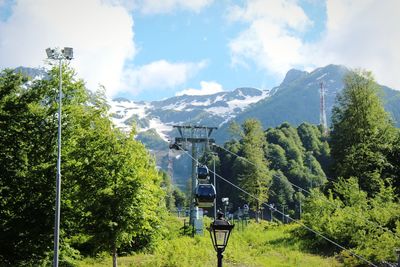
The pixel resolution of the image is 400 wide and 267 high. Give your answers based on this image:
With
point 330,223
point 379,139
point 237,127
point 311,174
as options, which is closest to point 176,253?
point 330,223

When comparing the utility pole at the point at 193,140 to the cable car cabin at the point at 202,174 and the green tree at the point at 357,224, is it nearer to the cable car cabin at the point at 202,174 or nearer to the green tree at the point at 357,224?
the cable car cabin at the point at 202,174

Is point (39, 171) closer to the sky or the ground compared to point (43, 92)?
closer to the ground

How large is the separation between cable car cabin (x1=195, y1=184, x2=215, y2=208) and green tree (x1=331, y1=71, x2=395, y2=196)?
2050cm

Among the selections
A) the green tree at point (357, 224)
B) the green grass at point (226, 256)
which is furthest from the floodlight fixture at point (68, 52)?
the green tree at point (357, 224)

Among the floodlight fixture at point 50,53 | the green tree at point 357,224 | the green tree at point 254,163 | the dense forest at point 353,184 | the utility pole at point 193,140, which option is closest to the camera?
the green tree at point 357,224

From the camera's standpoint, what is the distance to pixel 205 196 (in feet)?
90.7

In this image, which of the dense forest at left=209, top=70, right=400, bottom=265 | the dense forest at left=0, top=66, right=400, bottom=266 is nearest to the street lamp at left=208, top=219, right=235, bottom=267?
the dense forest at left=0, top=66, right=400, bottom=266

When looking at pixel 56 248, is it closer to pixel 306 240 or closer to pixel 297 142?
pixel 306 240

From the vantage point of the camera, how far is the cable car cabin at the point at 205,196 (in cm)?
2627

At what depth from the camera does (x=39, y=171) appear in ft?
80.7

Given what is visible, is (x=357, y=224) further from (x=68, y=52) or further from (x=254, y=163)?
(x=254, y=163)

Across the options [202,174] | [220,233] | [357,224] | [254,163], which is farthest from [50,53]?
[254,163]

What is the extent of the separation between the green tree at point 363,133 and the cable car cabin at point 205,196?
Answer: 20504 millimetres

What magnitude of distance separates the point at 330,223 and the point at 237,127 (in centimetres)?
3575
